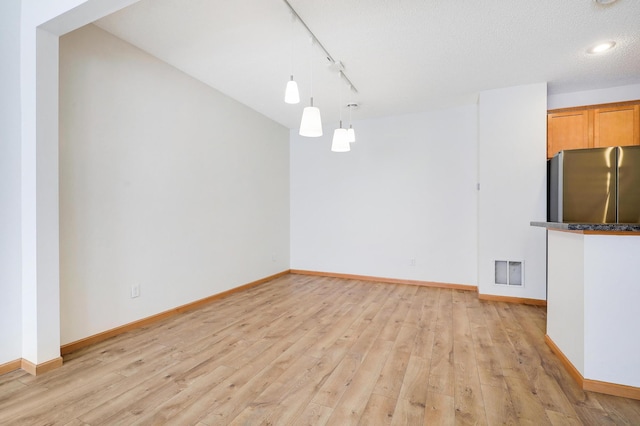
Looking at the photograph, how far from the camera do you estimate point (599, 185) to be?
10.0 feet

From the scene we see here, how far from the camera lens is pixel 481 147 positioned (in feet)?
12.7

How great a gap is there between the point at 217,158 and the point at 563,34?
3897 mm

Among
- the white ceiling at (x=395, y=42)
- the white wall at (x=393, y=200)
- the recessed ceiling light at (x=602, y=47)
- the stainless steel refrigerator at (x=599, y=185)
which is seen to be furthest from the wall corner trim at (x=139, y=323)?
the recessed ceiling light at (x=602, y=47)

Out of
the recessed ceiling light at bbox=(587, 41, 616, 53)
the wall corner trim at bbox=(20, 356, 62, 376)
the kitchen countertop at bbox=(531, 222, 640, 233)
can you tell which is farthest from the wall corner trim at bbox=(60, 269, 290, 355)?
the recessed ceiling light at bbox=(587, 41, 616, 53)

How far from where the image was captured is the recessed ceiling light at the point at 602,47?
2.66 m

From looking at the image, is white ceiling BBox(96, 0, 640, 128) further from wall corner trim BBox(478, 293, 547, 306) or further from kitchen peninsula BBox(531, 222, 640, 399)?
wall corner trim BBox(478, 293, 547, 306)

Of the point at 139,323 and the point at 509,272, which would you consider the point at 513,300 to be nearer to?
the point at 509,272

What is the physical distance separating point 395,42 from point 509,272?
3.18 metres

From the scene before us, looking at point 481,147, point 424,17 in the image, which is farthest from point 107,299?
point 481,147

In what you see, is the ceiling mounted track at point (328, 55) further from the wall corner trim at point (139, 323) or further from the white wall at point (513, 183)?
the wall corner trim at point (139, 323)

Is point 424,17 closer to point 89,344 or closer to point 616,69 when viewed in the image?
point 616,69

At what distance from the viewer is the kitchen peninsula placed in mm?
1767

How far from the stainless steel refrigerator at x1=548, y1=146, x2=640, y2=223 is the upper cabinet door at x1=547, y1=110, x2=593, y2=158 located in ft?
1.68

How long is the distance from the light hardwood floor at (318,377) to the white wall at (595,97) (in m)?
2.87
